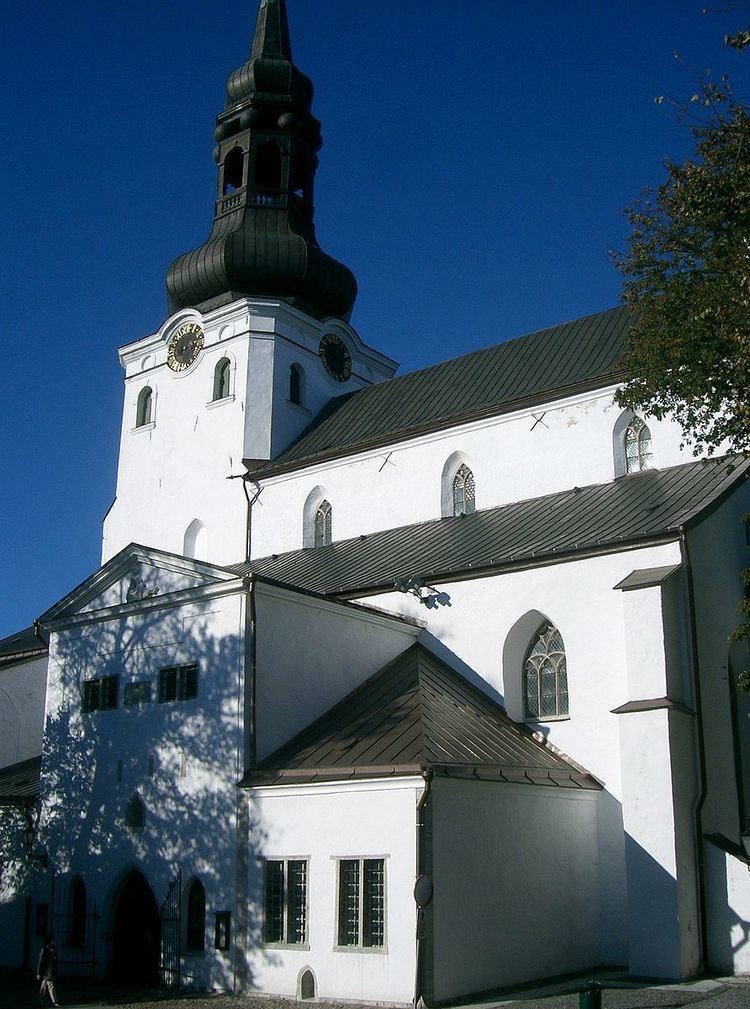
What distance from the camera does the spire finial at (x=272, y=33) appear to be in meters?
35.8

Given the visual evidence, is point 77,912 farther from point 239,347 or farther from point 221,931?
point 239,347

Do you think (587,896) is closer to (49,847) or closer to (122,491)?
(49,847)

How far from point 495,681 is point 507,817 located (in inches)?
148

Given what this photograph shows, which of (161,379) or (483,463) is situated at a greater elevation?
(161,379)

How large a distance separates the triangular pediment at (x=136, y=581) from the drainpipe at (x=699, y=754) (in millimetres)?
7382

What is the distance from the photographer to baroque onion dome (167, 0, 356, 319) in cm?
3203

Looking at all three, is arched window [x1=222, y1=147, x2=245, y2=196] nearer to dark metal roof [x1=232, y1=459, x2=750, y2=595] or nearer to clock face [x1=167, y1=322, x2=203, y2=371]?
clock face [x1=167, y1=322, x2=203, y2=371]

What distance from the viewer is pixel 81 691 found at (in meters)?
21.4

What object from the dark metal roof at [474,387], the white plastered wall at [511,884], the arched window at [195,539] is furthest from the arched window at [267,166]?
the white plastered wall at [511,884]

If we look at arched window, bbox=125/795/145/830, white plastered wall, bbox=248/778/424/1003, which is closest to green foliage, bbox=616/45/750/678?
white plastered wall, bbox=248/778/424/1003

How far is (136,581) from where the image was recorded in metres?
21.3

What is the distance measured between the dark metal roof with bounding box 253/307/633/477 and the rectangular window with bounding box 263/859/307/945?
11.5 m

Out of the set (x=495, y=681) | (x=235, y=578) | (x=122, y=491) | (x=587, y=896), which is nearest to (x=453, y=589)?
(x=495, y=681)

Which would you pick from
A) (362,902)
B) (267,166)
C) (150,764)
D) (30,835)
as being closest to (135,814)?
(150,764)
